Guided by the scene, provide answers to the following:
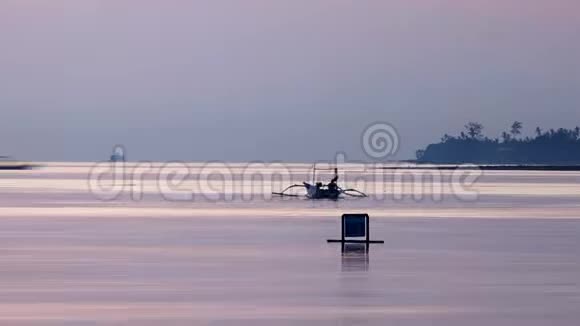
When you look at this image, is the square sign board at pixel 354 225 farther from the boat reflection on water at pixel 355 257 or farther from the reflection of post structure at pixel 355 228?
the boat reflection on water at pixel 355 257

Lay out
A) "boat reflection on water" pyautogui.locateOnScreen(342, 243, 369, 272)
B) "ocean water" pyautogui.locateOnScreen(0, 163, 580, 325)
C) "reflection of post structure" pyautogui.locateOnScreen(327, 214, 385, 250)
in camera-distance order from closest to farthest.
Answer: "ocean water" pyautogui.locateOnScreen(0, 163, 580, 325)
"boat reflection on water" pyautogui.locateOnScreen(342, 243, 369, 272)
"reflection of post structure" pyautogui.locateOnScreen(327, 214, 385, 250)

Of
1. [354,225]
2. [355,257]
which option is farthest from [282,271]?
[354,225]

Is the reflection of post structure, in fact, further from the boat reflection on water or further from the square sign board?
the boat reflection on water

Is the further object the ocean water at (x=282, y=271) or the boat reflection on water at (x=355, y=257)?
the boat reflection on water at (x=355, y=257)

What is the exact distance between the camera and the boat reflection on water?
27750 mm

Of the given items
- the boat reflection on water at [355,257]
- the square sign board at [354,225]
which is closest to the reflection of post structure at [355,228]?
the square sign board at [354,225]

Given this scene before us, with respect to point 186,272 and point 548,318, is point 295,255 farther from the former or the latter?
point 548,318

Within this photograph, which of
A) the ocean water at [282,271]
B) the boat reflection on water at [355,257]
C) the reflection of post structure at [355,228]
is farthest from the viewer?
the reflection of post structure at [355,228]

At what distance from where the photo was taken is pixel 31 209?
189 ft

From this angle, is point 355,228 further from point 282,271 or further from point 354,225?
point 282,271

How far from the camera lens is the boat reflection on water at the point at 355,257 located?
27750 millimetres

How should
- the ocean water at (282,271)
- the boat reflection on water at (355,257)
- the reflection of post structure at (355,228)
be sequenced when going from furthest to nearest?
1. the reflection of post structure at (355,228)
2. the boat reflection on water at (355,257)
3. the ocean water at (282,271)

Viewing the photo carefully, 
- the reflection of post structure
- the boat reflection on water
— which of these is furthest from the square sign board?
the boat reflection on water

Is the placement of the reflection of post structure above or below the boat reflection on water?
above
